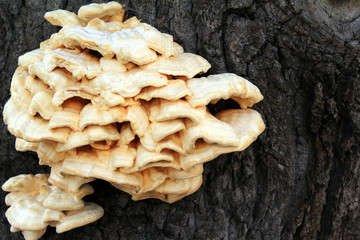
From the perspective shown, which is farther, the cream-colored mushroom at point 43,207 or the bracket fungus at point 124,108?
the cream-colored mushroom at point 43,207

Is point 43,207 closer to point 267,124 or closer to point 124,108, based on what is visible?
point 124,108

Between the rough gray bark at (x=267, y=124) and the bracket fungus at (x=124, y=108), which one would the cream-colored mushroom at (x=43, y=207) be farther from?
the rough gray bark at (x=267, y=124)

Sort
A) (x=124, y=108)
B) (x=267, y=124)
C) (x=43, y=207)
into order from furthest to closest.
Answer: (x=267, y=124) → (x=43, y=207) → (x=124, y=108)

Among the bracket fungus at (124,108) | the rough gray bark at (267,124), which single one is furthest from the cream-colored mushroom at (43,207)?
the rough gray bark at (267,124)

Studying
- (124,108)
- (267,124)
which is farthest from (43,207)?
(267,124)

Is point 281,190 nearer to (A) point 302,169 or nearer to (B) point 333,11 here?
(A) point 302,169

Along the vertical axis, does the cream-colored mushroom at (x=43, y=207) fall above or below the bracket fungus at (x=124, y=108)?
below
